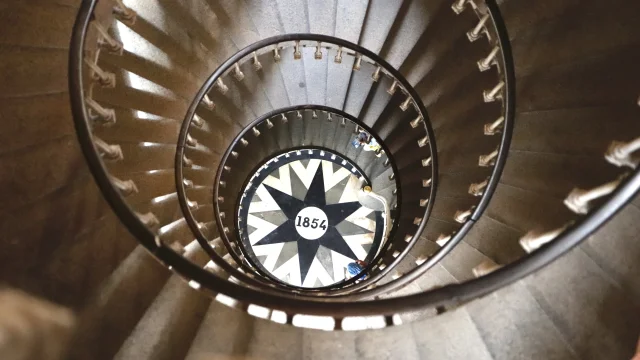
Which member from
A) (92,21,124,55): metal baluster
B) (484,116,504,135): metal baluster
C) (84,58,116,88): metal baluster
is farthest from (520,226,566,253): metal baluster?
(92,21,124,55): metal baluster

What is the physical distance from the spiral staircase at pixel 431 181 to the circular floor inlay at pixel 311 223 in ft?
10.3

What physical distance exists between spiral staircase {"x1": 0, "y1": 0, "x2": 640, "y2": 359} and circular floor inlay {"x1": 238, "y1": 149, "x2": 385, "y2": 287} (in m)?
2.99

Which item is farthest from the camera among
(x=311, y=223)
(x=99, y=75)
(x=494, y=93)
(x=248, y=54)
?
(x=311, y=223)

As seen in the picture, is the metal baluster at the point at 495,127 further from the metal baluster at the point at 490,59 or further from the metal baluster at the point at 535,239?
the metal baluster at the point at 535,239

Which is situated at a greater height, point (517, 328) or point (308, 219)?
point (308, 219)

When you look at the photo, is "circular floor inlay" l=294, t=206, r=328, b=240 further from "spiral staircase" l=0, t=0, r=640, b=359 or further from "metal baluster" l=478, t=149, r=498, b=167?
"metal baluster" l=478, t=149, r=498, b=167

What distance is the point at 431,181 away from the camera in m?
4.95

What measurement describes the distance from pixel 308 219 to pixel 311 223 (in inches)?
3.9

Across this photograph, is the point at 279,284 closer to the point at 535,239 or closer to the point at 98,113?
the point at 98,113

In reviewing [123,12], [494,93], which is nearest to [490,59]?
[494,93]

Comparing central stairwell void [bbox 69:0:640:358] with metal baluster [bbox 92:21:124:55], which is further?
metal baluster [bbox 92:21:124:55]

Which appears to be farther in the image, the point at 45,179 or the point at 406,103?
the point at 406,103

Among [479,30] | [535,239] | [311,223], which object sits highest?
[311,223]

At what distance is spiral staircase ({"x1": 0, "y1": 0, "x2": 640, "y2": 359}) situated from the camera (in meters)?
2.24
